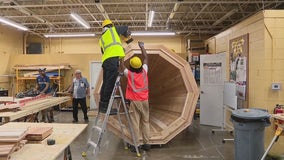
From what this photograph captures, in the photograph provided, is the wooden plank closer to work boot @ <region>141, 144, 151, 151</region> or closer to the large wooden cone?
the large wooden cone

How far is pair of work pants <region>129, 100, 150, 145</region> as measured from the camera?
15.5ft

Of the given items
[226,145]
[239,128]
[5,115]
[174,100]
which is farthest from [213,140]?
[5,115]

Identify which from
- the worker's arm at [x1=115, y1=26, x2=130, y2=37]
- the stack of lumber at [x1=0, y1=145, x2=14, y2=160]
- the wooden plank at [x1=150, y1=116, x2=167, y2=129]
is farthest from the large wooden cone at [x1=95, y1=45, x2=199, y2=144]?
the stack of lumber at [x1=0, y1=145, x2=14, y2=160]

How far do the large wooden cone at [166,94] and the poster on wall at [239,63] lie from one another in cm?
126

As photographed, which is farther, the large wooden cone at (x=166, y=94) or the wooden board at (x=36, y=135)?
the large wooden cone at (x=166, y=94)

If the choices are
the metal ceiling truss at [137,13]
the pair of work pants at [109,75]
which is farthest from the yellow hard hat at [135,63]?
the metal ceiling truss at [137,13]

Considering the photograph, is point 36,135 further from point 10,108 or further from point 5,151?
point 10,108

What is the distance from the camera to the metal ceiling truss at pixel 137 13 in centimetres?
774

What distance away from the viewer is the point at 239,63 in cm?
584

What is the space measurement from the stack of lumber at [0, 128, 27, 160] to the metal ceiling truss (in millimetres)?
5980

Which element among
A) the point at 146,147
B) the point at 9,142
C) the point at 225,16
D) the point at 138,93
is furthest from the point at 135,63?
the point at 225,16

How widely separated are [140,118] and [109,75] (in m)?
1.31

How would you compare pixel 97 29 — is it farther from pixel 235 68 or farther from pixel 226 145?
pixel 226 145

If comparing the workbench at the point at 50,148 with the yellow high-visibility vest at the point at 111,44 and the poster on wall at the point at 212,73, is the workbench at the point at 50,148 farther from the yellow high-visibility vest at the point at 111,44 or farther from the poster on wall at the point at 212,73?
the poster on wall at the point at 212,73
